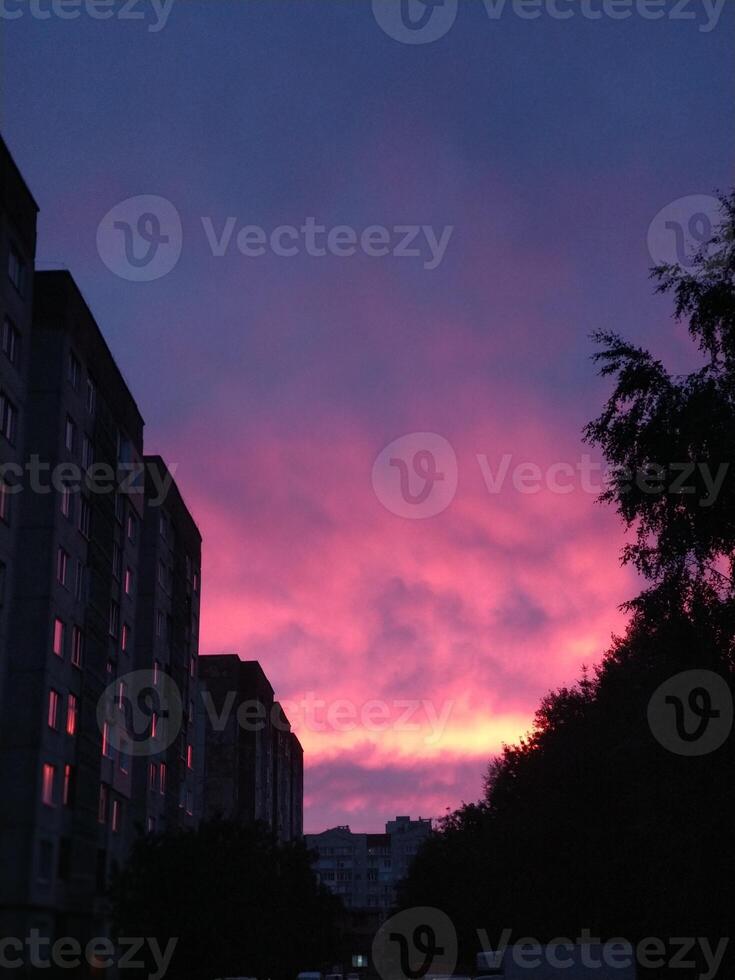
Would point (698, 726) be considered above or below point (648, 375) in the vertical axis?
below

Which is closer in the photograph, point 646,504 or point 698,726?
point 646,504

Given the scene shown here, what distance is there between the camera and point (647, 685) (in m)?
38.1

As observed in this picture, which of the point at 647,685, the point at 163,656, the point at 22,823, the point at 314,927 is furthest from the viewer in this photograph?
the point at 314,927

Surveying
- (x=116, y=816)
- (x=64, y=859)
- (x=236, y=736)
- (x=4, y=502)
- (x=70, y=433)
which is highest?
(x=70, y=433)

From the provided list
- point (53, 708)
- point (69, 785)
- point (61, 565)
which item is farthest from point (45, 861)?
point (61, 565)

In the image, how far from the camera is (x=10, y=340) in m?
41.8

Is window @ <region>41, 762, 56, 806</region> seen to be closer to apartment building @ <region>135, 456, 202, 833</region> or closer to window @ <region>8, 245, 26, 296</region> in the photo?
apartment building @ <region>135, 456, 202, 833</region>

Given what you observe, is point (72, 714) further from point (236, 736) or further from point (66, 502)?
point (236, 736)

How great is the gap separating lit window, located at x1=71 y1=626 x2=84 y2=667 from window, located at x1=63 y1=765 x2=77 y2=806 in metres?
4.04

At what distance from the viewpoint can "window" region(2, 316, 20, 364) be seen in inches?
1623

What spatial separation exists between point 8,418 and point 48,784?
522 inches

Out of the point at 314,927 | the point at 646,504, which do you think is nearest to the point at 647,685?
the point at 646,504

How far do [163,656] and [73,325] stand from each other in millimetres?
22539

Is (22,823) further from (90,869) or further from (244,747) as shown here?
(244,747)
